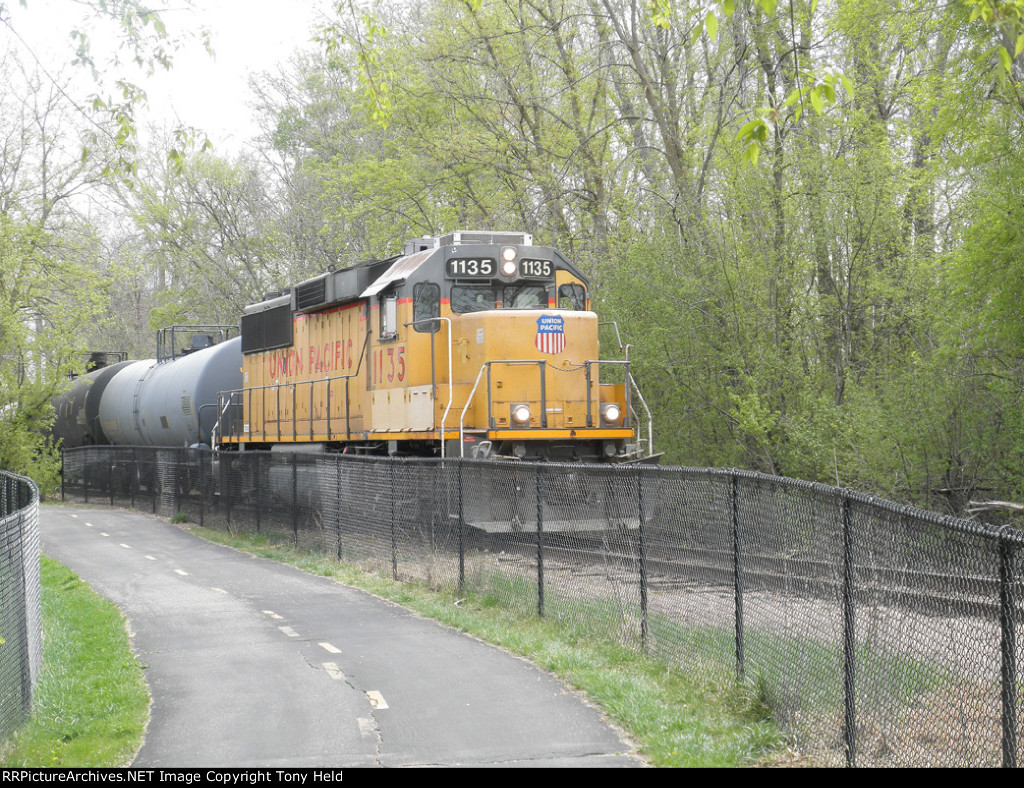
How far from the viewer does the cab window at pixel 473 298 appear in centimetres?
1700

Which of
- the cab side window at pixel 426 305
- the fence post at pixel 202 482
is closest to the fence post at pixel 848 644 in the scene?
the cab side window at pixel 426 305

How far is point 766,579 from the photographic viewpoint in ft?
Answer: 23.1

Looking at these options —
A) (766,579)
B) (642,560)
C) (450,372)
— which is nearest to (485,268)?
(450,372)

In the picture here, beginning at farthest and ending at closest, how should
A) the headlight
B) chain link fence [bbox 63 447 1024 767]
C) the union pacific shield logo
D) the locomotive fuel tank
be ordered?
the locomotive fuel tank
the headlight
the union pacific shield logo
chain link fence [bbox 63 447 1024 767]

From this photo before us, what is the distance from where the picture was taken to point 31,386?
27875 mm

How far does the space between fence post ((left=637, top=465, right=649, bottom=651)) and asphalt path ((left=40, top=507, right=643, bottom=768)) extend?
1.04 m

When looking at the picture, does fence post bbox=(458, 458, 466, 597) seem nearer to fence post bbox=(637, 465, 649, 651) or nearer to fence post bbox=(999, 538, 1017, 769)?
fence post bbox=(637, 465, 649, 651)

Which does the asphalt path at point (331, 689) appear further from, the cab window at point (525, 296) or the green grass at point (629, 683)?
the cab window at point (525, 296)

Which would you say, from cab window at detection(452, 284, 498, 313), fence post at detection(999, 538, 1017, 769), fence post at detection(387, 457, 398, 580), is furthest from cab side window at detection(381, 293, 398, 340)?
fence post at detection(999, 538, 1017, 769)

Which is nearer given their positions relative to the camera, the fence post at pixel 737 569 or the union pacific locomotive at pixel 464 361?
the fence post at pixel 737 569

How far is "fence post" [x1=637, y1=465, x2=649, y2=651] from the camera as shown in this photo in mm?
8641

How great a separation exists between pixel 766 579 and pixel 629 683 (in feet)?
4.88

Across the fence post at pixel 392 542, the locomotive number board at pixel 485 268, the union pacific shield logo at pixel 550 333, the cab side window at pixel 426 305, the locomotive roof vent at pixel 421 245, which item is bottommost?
the fence post at pixel 392 542

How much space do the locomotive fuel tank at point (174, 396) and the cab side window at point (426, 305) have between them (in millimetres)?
9941
